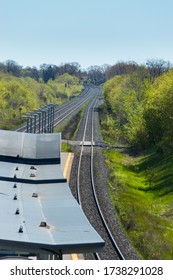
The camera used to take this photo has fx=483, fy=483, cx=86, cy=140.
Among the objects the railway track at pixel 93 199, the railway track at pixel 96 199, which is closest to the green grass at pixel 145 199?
the railway track at pixel 96 199

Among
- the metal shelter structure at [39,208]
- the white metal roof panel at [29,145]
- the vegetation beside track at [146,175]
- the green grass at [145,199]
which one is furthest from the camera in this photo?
the white metal roof panel at [29,145]

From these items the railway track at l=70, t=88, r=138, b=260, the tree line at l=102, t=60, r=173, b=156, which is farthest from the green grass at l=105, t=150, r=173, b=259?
the tree line at l=102, t=60, r=173, b=156

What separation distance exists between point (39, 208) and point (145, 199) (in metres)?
17.4

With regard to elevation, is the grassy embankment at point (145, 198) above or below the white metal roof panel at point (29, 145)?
below

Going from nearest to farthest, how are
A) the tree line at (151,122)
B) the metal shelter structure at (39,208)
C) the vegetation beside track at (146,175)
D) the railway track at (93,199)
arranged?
1. the metal shelter structure at (39,208)
2. the railway track at (93,199)
3. the vegetation beside track at (146,175)
4. the tree line at (151,122)

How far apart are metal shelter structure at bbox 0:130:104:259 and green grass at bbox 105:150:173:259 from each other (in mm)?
5183

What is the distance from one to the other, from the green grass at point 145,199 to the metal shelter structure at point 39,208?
5183 mm

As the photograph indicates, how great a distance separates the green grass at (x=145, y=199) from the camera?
22562 mm

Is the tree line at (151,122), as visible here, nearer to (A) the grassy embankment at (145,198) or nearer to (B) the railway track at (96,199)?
(A) the grassy embankment at (145,198)

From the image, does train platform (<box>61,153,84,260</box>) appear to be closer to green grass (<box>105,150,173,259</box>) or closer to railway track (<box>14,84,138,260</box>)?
railway track (<box>14,84,138,260</box>)

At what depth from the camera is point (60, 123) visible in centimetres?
7250

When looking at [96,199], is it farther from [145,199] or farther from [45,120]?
[45,120]

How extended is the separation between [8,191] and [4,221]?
13.2ft
